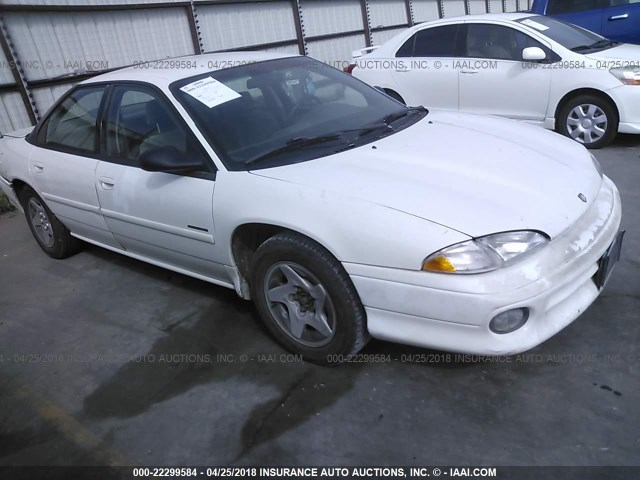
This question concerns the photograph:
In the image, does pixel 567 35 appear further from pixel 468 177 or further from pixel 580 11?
pixel 468 177

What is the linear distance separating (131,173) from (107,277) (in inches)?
47.1

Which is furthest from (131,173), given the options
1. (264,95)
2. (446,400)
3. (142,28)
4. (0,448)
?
(142,28)

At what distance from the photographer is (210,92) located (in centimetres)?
309

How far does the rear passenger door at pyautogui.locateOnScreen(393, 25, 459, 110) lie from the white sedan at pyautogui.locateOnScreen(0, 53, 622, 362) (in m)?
3.01

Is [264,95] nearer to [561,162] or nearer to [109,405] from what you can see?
[561,162]

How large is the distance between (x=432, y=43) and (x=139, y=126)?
14.5 feet

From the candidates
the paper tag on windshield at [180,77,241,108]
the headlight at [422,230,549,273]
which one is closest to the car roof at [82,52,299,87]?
the paper tag on windshield at [180,77,241,108]

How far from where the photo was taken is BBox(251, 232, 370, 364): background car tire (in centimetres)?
243

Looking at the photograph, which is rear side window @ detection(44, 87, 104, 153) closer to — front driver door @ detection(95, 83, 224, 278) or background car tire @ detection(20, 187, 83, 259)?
front driver door @ detection(95, 83, 224, 278)

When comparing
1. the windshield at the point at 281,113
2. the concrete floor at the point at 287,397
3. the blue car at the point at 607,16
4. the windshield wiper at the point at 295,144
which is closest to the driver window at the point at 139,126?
the windshield at the point at 281,113

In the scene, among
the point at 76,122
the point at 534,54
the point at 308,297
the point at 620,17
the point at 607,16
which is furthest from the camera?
the point at 607,16

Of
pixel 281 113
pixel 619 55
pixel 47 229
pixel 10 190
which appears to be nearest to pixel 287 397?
pixel 281 113

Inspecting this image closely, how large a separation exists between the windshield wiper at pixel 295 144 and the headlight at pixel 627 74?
3982mm

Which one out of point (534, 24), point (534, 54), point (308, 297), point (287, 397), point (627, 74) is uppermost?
point (534, 24)
